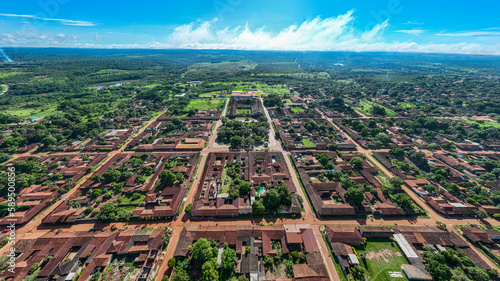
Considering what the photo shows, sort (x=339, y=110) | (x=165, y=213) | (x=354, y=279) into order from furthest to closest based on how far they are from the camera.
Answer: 1. (x=339, y=110)
2. (x=165, y=213)
3. (x=354, y=279)

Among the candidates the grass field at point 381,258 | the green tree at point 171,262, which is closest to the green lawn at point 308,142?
the grass field at point 381,258

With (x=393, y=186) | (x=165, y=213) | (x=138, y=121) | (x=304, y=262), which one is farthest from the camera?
(x=138, y=121)

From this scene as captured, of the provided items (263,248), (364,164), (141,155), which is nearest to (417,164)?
(364,164)

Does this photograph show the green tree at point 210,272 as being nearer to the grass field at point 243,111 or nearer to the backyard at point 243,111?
the backyard at point 243,111

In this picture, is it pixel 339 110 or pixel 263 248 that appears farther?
pixel 339 110

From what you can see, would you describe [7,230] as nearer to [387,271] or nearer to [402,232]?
[387,271]

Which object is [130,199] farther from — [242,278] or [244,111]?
[244,111]

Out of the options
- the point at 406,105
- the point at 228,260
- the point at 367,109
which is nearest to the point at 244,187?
the point at 228,260
